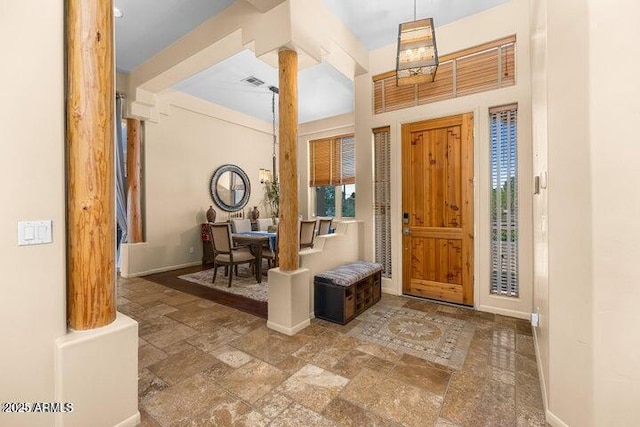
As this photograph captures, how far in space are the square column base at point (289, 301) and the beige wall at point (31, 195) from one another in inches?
68.3

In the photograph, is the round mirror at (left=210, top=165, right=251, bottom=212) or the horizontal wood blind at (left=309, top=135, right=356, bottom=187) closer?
the round mirror at (left=210, top=165, right=251, bottom=212)

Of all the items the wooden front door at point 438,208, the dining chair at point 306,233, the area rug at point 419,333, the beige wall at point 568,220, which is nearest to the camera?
the beige wall at point 568,220

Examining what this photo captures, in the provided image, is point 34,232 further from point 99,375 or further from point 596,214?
point 596,214

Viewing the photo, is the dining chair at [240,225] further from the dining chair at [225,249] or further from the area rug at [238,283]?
the dining chair at [225,249]

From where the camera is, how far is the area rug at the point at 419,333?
7.97 feet

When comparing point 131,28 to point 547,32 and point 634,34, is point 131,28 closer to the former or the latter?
point 547,32

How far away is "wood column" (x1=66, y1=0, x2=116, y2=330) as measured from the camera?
147cm

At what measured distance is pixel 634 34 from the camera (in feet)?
4.28

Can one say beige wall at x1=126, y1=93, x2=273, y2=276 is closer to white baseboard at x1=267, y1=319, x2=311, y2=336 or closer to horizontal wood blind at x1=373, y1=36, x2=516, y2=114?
white baseboard at x1=267, y1=319, x2=311, y2=336

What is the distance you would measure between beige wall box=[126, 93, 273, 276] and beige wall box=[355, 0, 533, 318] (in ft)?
12.8

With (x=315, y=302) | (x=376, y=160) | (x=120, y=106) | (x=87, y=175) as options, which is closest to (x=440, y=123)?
(x=376, y=160)

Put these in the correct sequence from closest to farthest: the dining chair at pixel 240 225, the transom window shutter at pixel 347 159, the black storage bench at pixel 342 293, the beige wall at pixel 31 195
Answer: the beige wall at pixel 31 195 < the black storage bench at pixel 342 293 < the dining chair at pixel 240 225 < the transom window shutter at pixel 347 159

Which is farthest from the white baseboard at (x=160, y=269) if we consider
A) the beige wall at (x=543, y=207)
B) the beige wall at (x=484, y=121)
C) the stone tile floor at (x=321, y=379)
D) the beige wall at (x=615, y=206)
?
the beige wall at (x=615, y=206)

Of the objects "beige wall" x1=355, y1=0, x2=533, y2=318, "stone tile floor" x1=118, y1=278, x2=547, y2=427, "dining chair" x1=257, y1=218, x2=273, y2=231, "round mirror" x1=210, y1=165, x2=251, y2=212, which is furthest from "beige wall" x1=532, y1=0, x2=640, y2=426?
"round mirror" x1=210, y1=165, x2=251, y2=212
